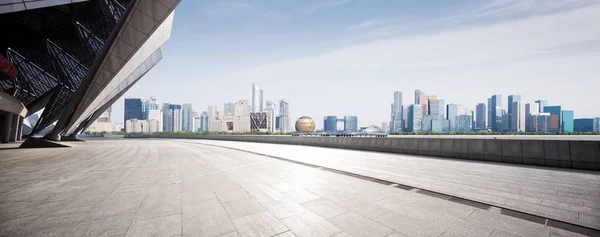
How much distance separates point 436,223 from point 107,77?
2513 centimetres

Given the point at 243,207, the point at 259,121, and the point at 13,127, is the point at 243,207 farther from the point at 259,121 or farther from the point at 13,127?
the point at 259,121

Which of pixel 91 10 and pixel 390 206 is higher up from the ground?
pixel 91 10

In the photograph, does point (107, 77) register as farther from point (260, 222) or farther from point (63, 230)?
point (260, 222)

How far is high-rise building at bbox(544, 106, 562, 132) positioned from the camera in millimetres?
125050

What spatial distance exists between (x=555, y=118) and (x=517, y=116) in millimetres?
17778

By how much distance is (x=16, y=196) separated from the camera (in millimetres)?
5422

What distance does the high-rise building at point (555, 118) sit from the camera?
125 m

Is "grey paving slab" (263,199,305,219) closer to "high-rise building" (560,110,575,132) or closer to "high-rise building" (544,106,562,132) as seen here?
"high-rise building" (544,106,562,132)

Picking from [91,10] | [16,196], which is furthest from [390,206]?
[91,10]

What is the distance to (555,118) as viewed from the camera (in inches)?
5177

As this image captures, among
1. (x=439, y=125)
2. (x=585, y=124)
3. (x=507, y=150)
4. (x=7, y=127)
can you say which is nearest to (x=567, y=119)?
(x=585, y=124)

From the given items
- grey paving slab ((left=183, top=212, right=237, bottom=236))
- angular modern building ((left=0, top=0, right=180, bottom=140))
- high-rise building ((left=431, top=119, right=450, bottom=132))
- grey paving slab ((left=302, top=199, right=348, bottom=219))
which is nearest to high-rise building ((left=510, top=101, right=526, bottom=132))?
high-rise building ((left=431, top=119, right=450, bottom=132))

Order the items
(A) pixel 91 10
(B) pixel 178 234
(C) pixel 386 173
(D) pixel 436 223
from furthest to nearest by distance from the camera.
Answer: (A) pixel 91 10 → (C) pixel 386 173 → (D) pixel 436 223 → (B) pixel 178 234

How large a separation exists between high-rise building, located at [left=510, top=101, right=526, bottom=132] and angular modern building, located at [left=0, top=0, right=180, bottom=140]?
182m
